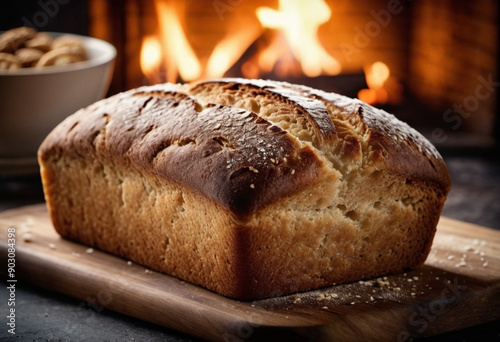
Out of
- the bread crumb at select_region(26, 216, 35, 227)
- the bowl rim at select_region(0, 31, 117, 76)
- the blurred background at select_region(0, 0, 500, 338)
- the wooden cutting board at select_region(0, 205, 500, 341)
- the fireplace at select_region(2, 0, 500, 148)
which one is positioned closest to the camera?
the wooden cutting board at select_region(0, 205, 500, 341)

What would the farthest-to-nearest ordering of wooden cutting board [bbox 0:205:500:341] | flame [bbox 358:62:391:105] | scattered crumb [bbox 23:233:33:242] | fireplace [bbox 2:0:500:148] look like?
flame [bbox 358:62:391:105] → fireplace [bbox 2:0:500:148] → scattered crumb [bbox 23:233:33:242] → wooden cutting board [bbox 0:205:500:341]

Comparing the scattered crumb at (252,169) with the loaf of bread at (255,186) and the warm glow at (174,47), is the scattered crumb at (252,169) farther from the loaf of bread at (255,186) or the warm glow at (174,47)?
the warm glow at (174,47)

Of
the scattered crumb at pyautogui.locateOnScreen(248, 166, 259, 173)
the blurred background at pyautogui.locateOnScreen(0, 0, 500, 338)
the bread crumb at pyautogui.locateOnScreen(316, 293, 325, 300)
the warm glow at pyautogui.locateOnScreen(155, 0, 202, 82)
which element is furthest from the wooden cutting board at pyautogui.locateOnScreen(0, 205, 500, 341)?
the warm glow at pyautogui.locateOnScreen(155, 0, 202, 82)

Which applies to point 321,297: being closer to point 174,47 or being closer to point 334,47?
point 174,47

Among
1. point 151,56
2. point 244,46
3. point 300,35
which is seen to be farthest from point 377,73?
point 151,56

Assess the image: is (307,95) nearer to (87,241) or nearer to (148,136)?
(148,136)

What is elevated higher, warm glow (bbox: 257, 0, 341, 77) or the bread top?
the bread top

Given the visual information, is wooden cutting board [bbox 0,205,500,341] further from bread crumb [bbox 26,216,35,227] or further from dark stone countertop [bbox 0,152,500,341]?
bread crumb [bbox 26,216,35,227]
